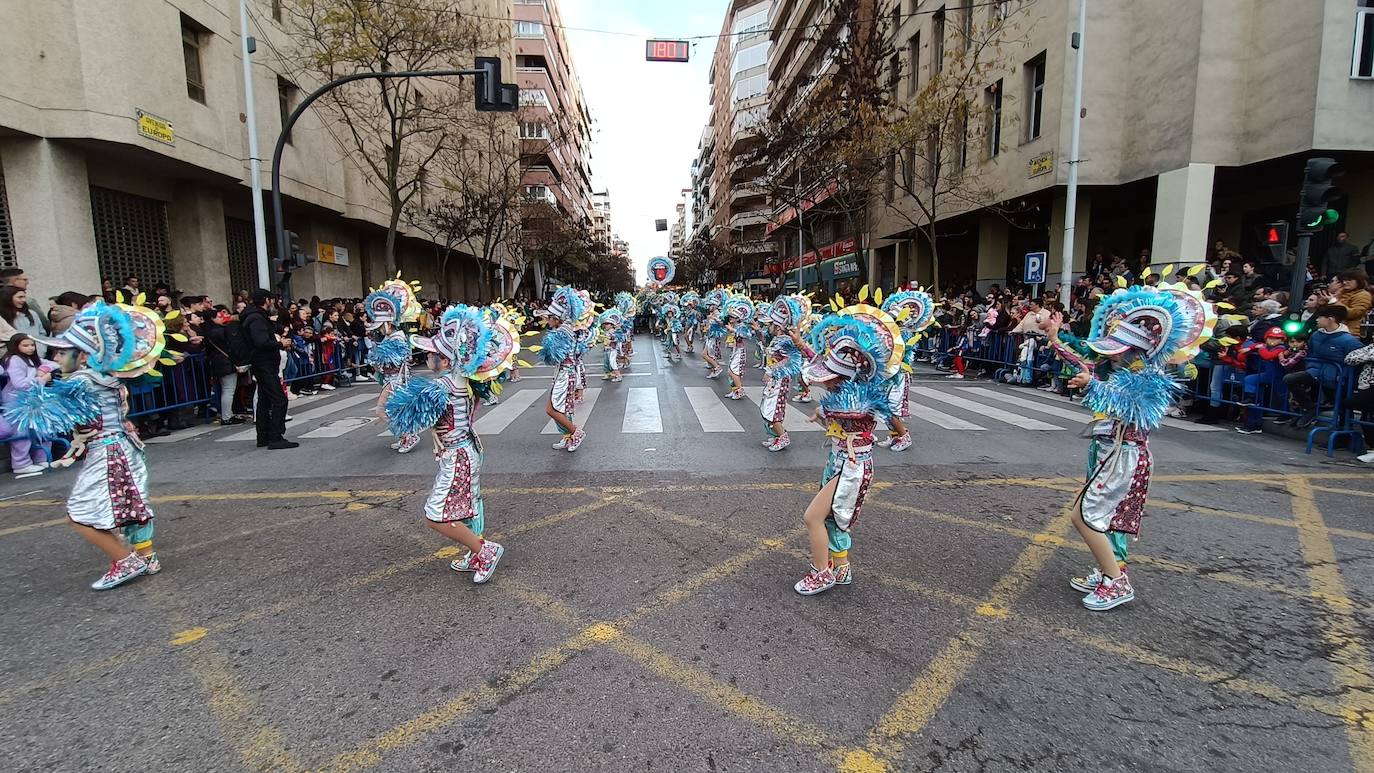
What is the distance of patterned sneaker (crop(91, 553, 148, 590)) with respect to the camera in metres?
4.32

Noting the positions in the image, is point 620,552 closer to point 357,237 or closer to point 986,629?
Answer: point 986,629

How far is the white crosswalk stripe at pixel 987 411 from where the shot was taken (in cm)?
964

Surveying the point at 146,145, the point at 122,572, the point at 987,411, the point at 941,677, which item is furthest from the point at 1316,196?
the point at 146,145

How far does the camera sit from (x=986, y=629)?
146 inches

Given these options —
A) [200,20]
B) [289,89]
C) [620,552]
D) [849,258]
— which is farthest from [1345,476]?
[849,258]

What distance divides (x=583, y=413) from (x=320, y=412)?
4.63 m

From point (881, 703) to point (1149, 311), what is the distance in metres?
2.76

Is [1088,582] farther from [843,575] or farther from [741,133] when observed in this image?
[741,133]

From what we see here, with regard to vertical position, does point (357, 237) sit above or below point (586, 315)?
above

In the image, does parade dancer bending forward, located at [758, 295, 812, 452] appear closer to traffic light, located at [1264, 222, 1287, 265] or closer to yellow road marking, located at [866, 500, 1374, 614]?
yellow road marking, located at [866, 500, 1374, 614]

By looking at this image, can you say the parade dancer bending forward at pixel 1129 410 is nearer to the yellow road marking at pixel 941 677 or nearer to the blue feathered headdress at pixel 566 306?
the yellow road marking at pixel 941 677

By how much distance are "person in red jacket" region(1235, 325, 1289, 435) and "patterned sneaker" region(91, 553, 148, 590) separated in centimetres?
1229

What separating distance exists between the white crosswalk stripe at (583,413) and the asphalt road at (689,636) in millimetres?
2769

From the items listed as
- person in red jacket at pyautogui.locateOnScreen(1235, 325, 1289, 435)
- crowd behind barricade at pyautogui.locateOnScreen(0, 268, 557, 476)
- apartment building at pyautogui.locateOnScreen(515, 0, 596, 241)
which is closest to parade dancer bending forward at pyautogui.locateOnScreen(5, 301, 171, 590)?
crowd behind barricade at pyautogui.locateOnScreen(0, 268, 557, 476)
